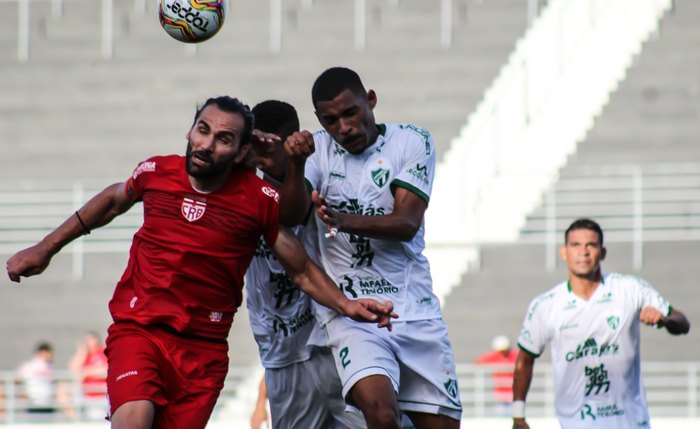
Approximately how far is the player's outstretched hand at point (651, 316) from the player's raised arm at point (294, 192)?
284 centimetres

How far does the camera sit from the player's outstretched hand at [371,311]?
674 cm

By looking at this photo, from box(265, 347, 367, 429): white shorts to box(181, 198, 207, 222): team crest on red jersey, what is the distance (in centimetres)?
163

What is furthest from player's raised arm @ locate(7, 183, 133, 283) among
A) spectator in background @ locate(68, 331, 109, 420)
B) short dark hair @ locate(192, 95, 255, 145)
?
spectator in background @ locate(68, 331, 109, 420)

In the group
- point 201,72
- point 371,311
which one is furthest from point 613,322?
point 201,72

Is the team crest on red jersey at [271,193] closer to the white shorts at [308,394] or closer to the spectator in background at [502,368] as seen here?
the white shorts at [308,394]

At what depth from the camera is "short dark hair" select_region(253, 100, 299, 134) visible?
7.94 metres

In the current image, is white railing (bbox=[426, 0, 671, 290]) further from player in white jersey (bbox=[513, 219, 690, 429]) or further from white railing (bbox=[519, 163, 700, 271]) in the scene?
player in white jersey (bbox=[513, 219, 690, 429])

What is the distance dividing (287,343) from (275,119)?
1.42 m

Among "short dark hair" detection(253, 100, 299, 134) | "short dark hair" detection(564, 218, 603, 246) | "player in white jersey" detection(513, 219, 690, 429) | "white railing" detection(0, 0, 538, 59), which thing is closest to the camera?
"short dark hair" detection(253, 100, 299, 134)

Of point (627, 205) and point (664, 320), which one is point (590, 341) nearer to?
point (664, 320)

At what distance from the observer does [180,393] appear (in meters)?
6.74

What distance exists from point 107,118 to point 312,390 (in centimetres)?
1589

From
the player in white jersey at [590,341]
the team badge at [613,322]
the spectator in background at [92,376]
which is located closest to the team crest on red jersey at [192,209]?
the player in white jersey at [590,341]

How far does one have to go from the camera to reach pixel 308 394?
27.5 ft
